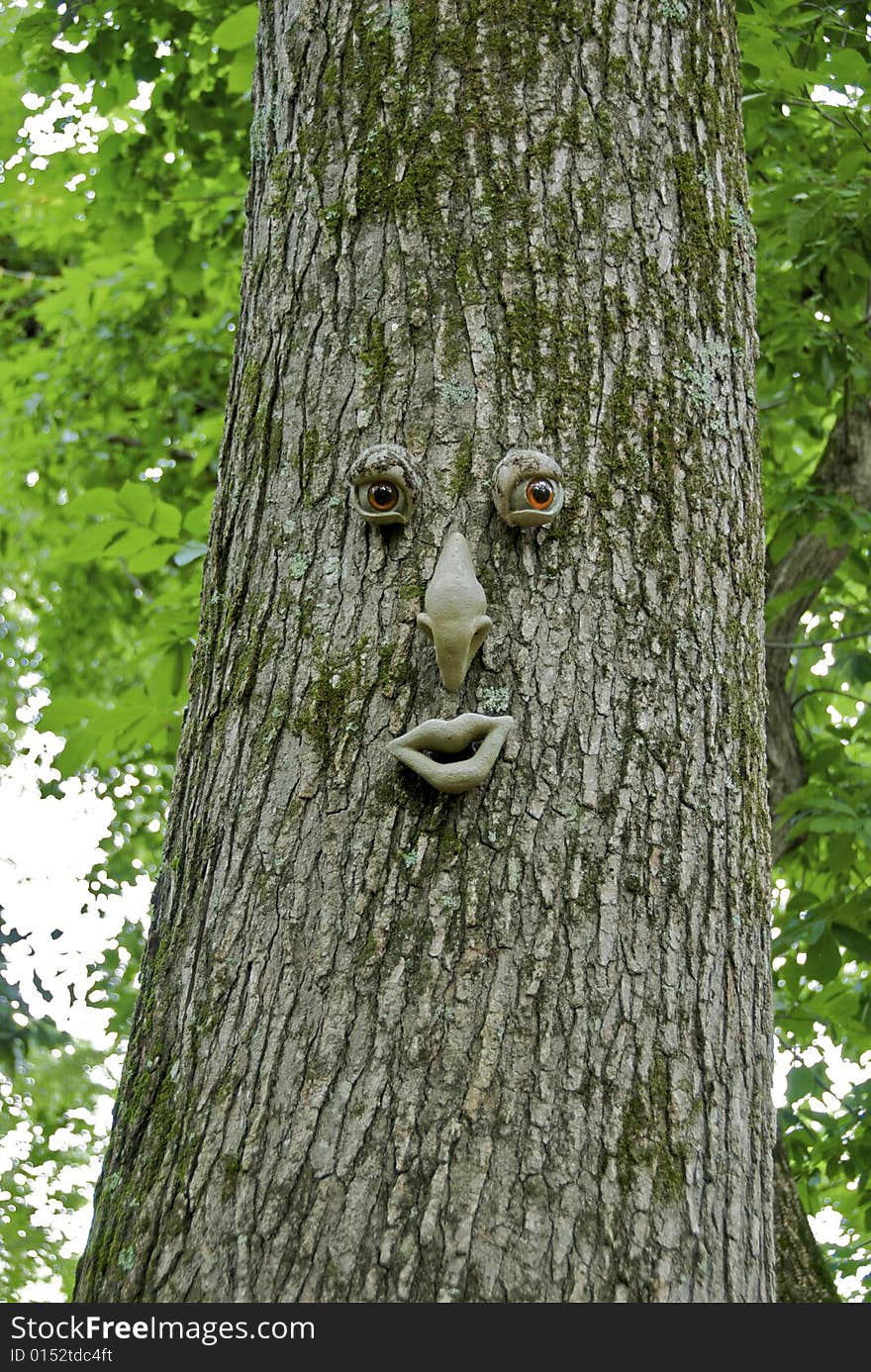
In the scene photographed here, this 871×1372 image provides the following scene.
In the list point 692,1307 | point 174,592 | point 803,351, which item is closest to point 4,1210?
point 174,592

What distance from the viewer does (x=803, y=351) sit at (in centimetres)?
507

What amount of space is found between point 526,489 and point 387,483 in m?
0.21

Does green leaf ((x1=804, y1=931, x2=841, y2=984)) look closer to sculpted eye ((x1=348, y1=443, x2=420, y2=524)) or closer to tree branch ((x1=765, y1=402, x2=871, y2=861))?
tree branch ((x1=765, y1=402, x2=871, y2=861))

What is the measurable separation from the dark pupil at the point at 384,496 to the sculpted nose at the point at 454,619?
0.14 meters

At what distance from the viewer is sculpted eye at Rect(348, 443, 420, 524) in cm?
187

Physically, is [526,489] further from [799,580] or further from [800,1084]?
[799,580]

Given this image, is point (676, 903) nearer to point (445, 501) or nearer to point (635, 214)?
point (445, 501)

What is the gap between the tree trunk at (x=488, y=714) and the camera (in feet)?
5.33

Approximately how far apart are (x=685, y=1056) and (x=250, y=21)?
3.54 m

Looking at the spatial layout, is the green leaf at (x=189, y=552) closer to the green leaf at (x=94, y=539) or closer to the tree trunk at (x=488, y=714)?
the green leaf at (x=94, y=539)

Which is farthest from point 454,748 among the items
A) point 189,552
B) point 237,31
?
point 237,31

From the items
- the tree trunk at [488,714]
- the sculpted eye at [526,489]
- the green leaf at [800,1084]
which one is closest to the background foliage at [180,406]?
the green leaf at [800,1084]

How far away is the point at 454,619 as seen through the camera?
5.86ft

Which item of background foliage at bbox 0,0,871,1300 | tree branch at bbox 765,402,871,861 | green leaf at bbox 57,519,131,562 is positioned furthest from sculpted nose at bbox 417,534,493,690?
tree branch at bbox 765,402,871,861
